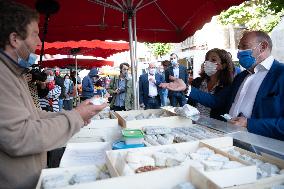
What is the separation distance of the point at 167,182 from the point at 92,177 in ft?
1.51

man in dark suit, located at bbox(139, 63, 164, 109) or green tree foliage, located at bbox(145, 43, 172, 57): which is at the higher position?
green tree foliage, located at bbox(145, 43, 172, 57)

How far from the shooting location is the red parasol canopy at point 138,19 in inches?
165

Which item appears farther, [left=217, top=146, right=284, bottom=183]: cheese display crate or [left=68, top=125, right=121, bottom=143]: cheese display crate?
[left=68, top=125, right=121, bottom=143]: cheese display crate

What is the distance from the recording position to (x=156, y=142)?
229cm

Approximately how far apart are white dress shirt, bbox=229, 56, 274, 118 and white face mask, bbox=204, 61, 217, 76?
0.88 metres

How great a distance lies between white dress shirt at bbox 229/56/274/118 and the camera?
2809mm

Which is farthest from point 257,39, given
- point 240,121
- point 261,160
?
point 261,160

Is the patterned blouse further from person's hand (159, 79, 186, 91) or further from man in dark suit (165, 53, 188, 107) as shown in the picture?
man in dark suit (165, 53, 188, 107)

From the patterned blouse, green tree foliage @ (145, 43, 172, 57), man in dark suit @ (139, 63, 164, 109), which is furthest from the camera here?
green tree foliage @ (145, 43, 172, 57)

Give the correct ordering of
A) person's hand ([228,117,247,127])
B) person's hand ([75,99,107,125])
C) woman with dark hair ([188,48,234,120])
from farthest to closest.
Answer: woman with dark hair ([188,48,234,120]) → person's hand ([228,117,247,127]) → person's hand ([75,99,107,125])

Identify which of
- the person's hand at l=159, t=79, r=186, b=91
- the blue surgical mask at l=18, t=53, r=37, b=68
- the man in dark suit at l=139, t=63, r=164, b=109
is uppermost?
the blue surgical mask at l=18, t=53, r=37, b=68

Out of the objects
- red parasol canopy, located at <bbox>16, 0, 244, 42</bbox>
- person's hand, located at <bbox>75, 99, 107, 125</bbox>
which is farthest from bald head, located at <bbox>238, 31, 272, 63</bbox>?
person's hand, located at <bbox>75, 99, 107, 125</bbox>

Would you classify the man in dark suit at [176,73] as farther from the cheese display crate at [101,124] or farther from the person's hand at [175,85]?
the cheese display crate at [101,124]

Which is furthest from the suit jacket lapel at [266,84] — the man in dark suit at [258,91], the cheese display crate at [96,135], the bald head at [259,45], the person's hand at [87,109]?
the person's hand at [87,109]
